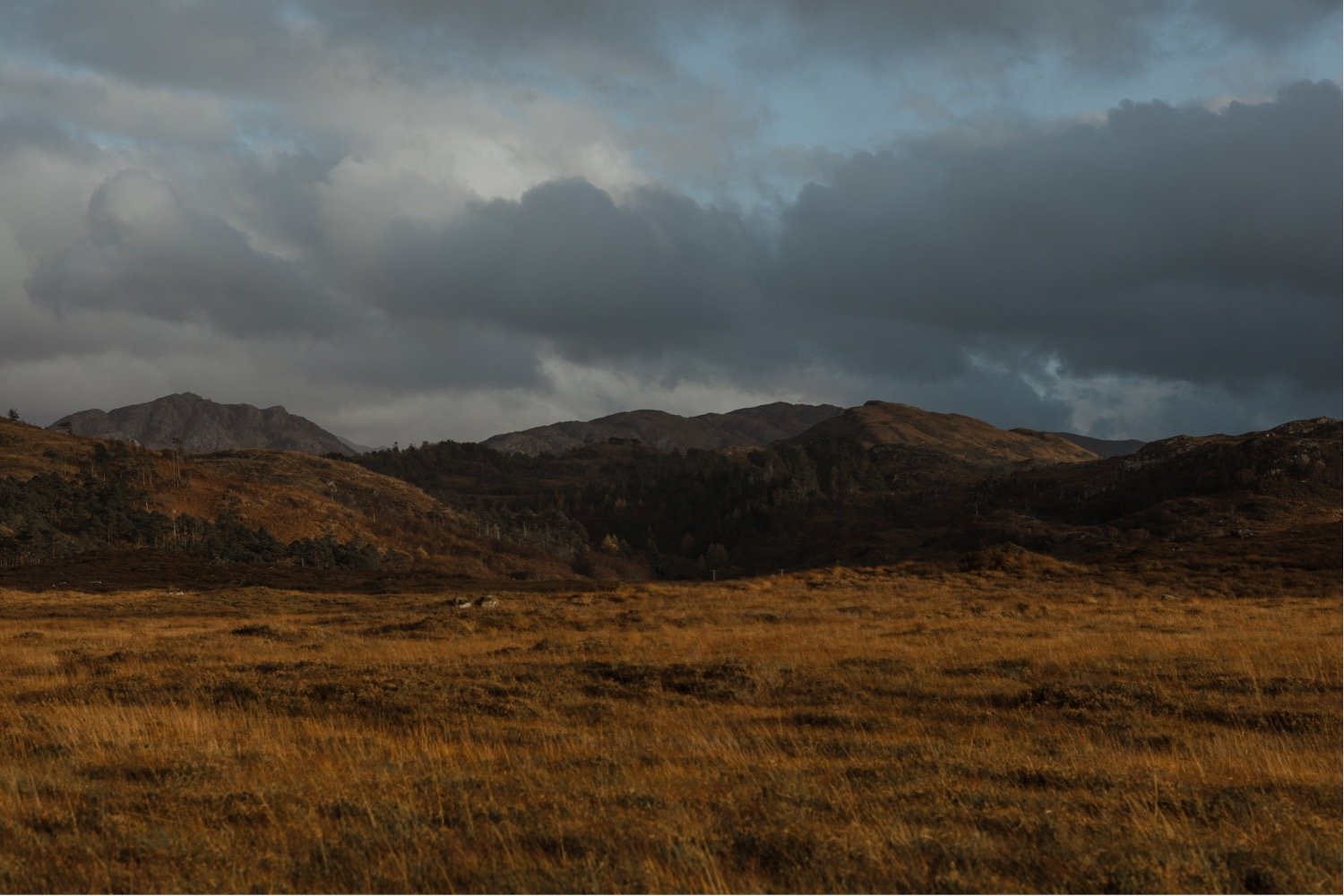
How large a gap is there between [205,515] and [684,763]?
116 m

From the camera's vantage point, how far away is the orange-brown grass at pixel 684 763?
818 cm

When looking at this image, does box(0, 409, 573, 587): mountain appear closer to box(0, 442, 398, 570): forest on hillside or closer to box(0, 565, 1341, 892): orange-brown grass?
box(0, 442, 398, 570): forest on hillside

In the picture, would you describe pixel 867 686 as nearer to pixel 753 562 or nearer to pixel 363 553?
pixel 363 553

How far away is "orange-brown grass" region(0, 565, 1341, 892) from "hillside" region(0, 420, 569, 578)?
209ft

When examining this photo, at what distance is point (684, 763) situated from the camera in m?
12.2

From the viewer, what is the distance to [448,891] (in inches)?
312

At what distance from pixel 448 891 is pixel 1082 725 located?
10.7 m

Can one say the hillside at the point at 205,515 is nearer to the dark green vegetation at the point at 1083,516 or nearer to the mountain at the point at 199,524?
the mountain at the point at 199,524

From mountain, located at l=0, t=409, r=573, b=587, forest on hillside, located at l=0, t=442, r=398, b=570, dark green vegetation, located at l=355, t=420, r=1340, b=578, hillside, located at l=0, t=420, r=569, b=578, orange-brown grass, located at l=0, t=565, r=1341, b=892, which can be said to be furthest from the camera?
hillside, located at l=0, t=420, r=569, b=578

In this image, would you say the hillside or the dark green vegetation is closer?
the dark green vegetation

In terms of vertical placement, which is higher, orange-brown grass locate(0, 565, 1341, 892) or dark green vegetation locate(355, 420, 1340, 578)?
dark green vegetation locate(355, 420, 1340, 578)

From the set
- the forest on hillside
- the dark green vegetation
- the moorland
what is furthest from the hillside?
the moorland

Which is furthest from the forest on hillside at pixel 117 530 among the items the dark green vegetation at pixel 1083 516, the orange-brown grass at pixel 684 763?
the orange-brown grass at pixel 684 763

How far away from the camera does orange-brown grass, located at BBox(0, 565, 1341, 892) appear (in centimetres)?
818
